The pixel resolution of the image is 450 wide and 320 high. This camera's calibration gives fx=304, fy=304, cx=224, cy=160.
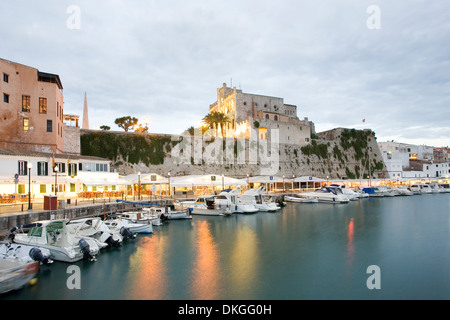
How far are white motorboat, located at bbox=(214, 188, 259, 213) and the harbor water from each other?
6.51 m

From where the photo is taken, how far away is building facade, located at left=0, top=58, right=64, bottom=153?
103 feet

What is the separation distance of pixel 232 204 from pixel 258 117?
130 ft

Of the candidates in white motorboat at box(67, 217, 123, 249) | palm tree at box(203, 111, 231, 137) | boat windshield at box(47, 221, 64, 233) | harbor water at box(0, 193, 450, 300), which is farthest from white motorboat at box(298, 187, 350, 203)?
boat windshield at box(47, 221, 64, 233)

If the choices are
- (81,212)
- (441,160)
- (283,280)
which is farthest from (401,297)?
(441,160)

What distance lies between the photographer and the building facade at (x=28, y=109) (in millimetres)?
31445

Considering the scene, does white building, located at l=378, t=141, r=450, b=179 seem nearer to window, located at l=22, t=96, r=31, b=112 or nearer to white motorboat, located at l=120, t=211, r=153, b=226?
white motorboat, located at l=120, t=211, r=153, b=226

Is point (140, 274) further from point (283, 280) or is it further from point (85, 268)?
point (283, 280)

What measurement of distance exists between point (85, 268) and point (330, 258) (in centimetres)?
1259

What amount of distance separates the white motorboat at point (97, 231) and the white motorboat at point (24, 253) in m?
2.32

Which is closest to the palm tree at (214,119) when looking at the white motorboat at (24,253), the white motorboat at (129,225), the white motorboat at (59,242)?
the white motorboat at (129,225)

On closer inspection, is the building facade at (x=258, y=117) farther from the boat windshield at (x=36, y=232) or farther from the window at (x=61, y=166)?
the boat windshield at (x=36, y=232)

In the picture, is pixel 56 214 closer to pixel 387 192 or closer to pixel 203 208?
pixel 203 208

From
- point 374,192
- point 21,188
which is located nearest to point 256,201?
point 21,188

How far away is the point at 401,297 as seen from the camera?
11594 mm
